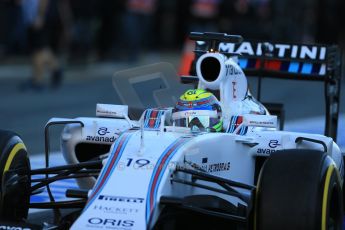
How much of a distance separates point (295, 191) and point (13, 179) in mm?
1903

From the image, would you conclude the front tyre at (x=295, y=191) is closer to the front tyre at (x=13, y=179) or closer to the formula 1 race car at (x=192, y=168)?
the formula 1 race car at (x=192, y=168)

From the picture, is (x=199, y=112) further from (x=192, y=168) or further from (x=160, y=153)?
(x=160, y=153)

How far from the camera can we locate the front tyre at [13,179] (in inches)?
272

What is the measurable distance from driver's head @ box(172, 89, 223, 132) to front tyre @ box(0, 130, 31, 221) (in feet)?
3.79

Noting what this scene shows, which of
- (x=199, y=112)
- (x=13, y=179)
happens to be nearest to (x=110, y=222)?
(x=13, y=179)

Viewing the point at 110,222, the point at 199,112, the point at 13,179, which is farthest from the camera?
the point at 199,112

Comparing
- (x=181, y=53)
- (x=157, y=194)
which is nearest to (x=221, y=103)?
(x=157, y=194)

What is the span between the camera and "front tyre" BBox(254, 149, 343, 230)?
20.9ft

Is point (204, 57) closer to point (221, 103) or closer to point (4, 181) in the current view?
point (221, 103)

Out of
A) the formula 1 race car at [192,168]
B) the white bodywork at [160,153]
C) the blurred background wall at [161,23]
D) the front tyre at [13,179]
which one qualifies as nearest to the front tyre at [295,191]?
the formula 1 race car at [192,168]

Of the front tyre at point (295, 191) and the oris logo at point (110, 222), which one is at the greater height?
the front tyre at point (295, 191)

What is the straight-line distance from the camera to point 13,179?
698 centimetres

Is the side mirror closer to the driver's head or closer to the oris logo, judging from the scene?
the driver's head

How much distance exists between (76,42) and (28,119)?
5.98 m
